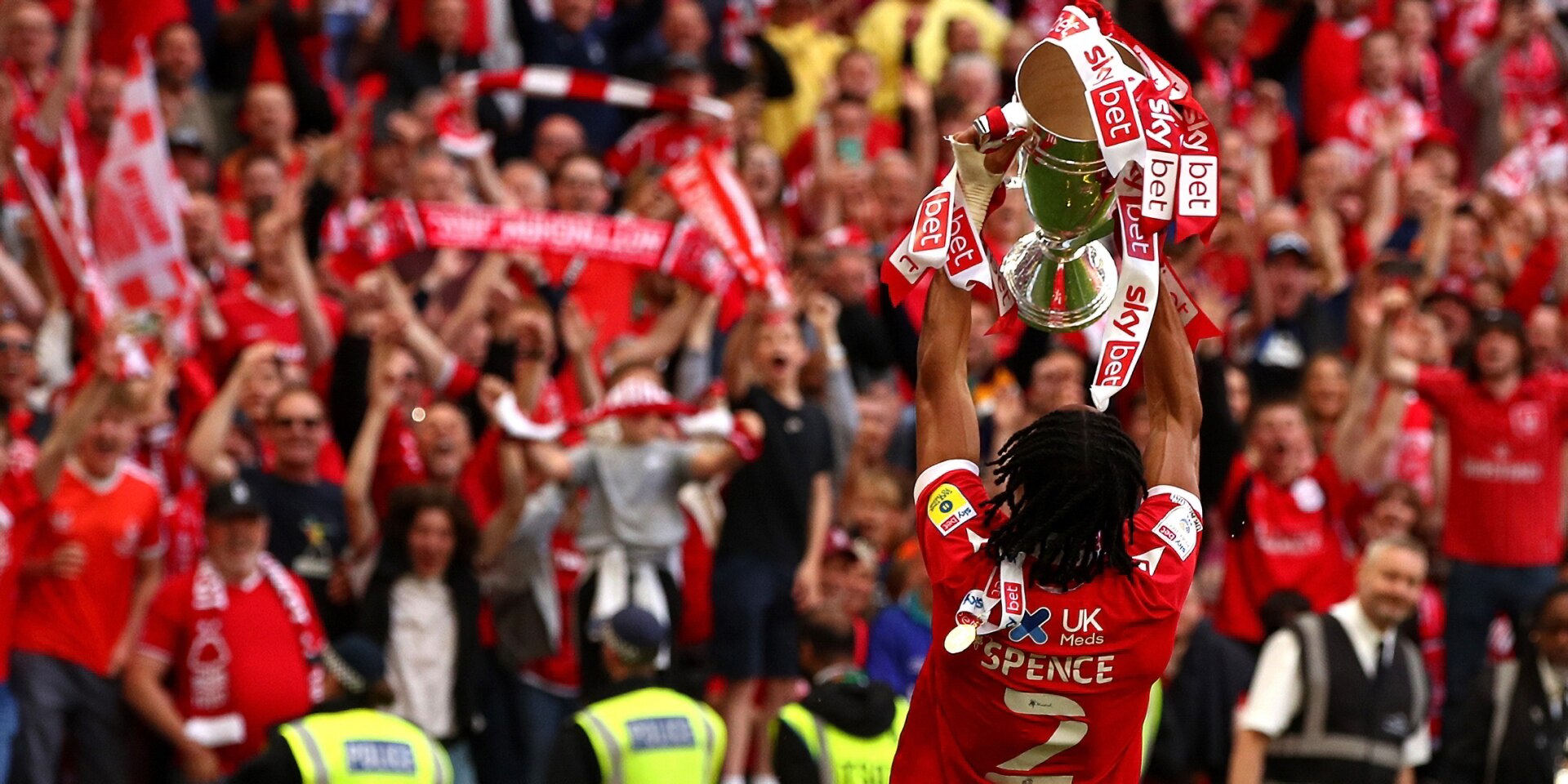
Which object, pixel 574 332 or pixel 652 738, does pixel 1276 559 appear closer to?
pixel 574 332

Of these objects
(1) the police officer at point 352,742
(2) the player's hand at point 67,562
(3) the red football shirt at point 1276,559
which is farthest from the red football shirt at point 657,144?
(1) the police officer at point 352,742

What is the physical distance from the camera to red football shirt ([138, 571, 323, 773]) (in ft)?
28.3

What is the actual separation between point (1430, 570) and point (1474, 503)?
0.47 meters

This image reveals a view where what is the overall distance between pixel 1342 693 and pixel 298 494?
4.16 m

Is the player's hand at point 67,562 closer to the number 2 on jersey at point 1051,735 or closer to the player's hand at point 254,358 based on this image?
the player's hand at point 254,358

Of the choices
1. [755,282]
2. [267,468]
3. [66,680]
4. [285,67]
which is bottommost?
[66,680]

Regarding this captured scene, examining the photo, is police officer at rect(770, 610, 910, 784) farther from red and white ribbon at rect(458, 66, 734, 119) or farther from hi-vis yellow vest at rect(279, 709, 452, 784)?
red and white ribbon at rect(458, 66, 734, 119)

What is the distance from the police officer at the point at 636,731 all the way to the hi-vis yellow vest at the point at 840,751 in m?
0.45

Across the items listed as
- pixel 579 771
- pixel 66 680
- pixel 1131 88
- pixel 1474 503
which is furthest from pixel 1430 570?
pixel 1131 88

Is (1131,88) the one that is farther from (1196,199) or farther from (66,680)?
(66,680)

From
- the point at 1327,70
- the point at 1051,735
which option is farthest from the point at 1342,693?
the point at 1327,70

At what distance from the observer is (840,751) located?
699 cm

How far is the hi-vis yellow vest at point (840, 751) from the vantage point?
697 cm

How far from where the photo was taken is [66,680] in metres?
8.66
